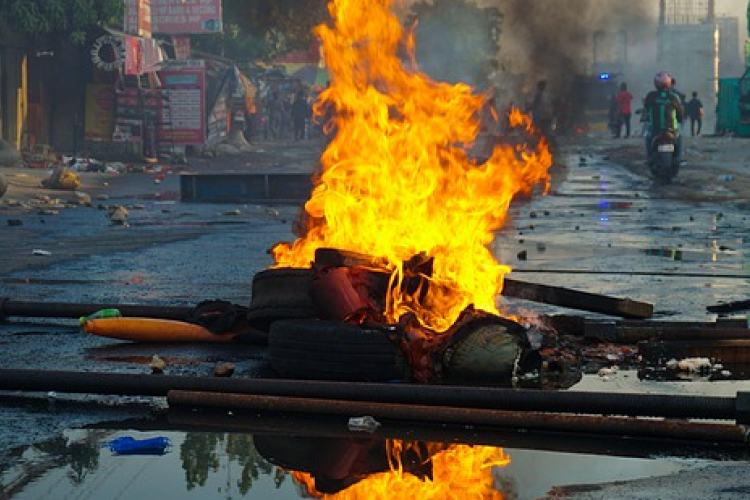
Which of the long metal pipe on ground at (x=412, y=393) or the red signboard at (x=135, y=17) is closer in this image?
the long metal pipe on ground at (x=412, y=393)

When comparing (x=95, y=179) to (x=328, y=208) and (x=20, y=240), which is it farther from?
(x=328, y=208)

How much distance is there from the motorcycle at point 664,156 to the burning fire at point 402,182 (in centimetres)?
1792

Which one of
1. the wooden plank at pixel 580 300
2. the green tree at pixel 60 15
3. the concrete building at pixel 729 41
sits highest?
the concrete building at pixel 729 41

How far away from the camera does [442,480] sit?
580cm

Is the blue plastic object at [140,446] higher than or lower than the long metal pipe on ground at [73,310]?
lower

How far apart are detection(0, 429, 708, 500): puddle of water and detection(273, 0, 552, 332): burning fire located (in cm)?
233

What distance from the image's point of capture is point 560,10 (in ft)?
121

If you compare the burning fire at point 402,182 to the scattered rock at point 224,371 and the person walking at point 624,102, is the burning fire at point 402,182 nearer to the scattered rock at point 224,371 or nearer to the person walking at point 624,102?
the scattered rock at point 224,371

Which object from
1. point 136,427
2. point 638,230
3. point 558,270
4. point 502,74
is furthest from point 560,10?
point 136,427

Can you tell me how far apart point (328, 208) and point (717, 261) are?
6660 mm

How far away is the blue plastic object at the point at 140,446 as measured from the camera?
628cm

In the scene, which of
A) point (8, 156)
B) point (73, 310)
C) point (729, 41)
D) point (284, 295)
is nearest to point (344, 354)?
point (284, 295)

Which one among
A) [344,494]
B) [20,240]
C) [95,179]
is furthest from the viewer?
[95,179]

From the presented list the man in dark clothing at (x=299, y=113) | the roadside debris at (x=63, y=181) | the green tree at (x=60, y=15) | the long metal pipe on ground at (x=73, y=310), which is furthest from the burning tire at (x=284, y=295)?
the man in dark clothing at (x=299, y=113)
